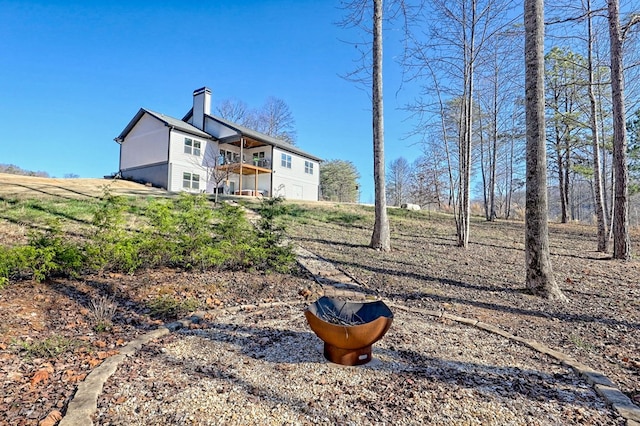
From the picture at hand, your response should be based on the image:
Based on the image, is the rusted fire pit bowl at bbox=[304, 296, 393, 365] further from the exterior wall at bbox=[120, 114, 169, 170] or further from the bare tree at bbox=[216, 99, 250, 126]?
the bare tree at bbox=[216, 99, 250, 126]

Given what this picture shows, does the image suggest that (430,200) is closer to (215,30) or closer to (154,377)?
(215,30)

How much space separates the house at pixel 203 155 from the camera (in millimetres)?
17672

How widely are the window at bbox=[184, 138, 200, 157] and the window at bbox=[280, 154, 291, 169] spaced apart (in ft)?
18.4

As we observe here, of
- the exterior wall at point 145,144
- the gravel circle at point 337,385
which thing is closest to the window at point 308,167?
the exterior wall at point 145,144

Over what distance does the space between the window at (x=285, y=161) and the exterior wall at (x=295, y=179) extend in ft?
0.67

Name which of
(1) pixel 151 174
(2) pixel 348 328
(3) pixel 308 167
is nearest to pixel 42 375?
(2) pixel 348 328

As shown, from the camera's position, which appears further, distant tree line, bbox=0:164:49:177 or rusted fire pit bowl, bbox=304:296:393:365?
distant tree line, bbox=0:164:49:177

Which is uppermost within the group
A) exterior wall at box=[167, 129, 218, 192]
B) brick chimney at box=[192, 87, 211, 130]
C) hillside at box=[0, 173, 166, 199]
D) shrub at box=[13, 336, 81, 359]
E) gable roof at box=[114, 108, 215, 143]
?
brick chimney at box=[192, 87, 211, 130]

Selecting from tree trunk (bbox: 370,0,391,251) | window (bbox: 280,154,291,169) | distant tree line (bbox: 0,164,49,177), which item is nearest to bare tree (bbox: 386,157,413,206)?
window (bbox: 280,154,291,169)

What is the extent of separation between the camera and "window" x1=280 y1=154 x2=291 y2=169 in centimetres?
2180

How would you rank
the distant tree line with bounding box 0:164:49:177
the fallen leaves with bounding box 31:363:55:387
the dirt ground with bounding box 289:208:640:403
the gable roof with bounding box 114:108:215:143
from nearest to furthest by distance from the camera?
the fallen leaves with bounding box 31:363:55:387 < the dirt ground with bounding box 289:208:640:403 < the gable roof with bounding box 114:108:215:143 < the distant tree line with bounding box 0:164:49:177

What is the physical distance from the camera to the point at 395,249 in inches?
290

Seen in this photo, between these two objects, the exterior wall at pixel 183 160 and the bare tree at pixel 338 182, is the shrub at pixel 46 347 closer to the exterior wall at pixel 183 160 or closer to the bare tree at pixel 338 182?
the exterior wall at pixel 183 160

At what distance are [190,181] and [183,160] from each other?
1.29m
